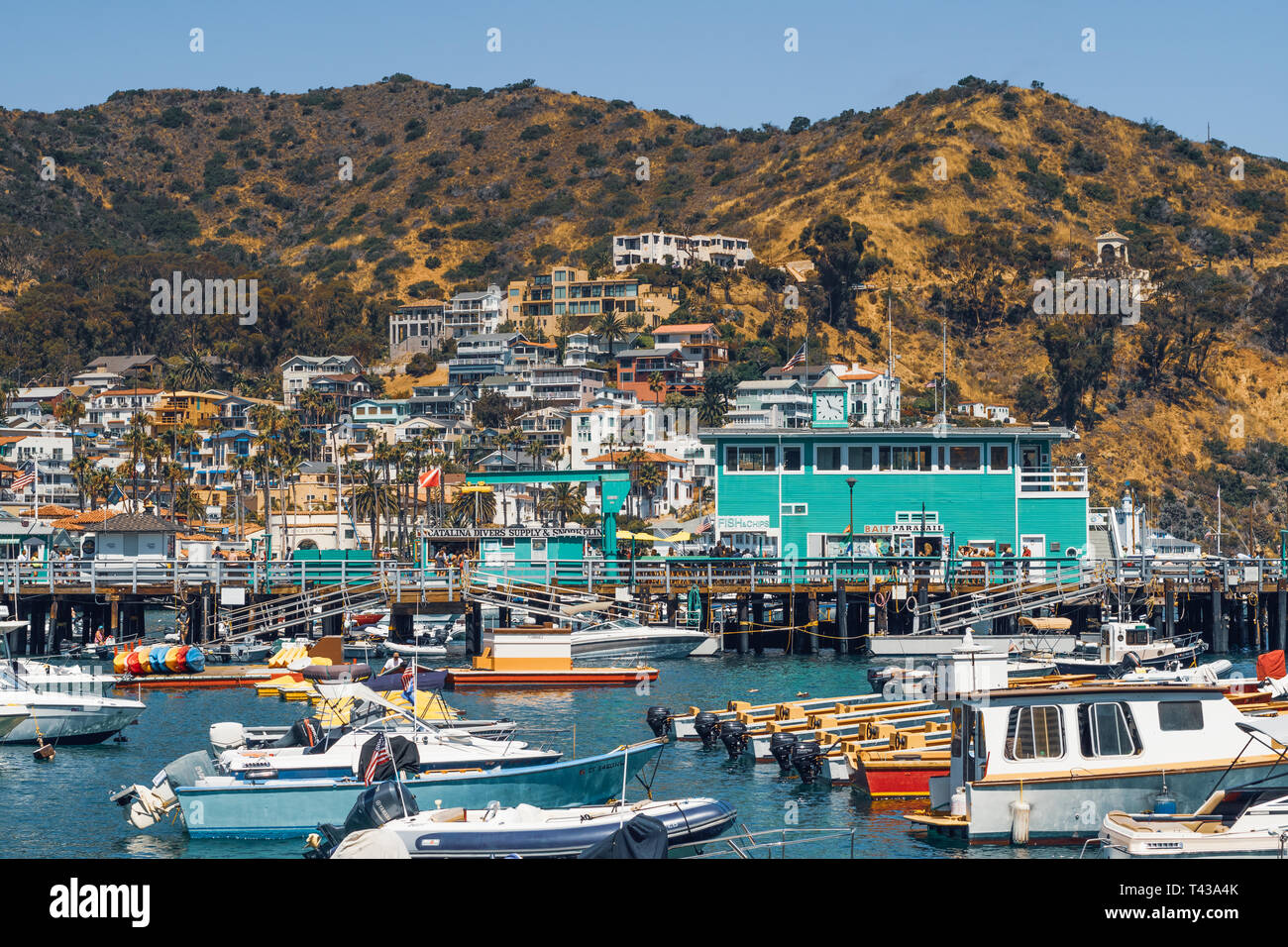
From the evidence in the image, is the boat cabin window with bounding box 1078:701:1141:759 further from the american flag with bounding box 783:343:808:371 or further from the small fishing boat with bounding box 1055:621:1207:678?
the american flag with bounding box 783:343:808:371

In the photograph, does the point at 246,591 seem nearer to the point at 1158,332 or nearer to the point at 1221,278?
the point at 1158,332

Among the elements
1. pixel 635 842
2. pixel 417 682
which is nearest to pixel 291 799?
pixel 635 842

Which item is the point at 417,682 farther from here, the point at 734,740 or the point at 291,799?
the point at 291,799

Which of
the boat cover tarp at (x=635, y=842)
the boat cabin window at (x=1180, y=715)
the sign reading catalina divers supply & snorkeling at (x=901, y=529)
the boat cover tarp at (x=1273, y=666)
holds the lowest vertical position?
the boat cover tarp at (x=635, y=842)

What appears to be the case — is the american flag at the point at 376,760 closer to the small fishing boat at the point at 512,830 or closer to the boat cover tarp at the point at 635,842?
the small fishing boat at the point at 512,830

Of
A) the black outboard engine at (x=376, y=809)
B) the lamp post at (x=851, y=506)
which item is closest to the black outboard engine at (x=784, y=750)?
the black outboard engine at (x=376, y=809)

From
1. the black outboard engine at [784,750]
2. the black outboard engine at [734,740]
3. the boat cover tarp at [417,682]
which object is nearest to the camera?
the black outboard engine at [784,750]

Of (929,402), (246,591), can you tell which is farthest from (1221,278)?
(246,591)

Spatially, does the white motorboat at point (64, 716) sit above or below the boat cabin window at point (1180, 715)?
below
